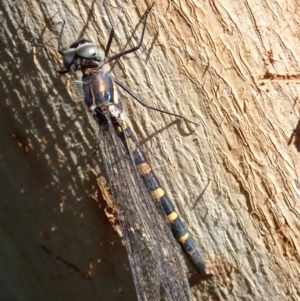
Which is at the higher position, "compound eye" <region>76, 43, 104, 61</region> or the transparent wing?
"compound eye" <region>76, 43, 104, 61</region>

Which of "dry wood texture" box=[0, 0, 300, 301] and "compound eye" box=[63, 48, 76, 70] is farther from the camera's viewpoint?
"compound eye" box=[63, 48, 76, 70]

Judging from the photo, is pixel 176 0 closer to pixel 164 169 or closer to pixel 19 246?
pixel 164 169

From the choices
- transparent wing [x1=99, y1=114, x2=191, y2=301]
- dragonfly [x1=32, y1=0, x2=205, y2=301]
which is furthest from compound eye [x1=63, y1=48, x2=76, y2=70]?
transparent wing [x1=99, y1=114, x2=191, y2=301]

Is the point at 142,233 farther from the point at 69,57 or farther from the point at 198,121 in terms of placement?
the point at 69,57

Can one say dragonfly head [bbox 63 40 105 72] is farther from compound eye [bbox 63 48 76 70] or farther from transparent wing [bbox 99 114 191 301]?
transparent wing [bbox 99 114 191 301]

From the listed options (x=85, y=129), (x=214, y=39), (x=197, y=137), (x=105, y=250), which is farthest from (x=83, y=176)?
(x=214, y=39)

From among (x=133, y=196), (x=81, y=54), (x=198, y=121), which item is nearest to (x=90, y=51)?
(x=81, y=54)

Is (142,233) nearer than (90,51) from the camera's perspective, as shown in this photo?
No
